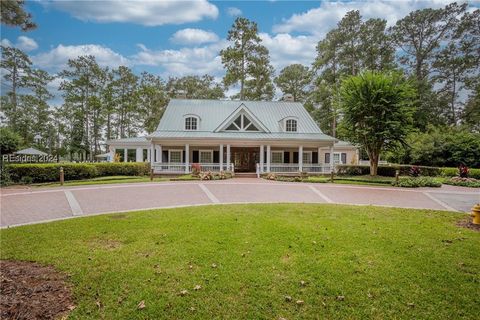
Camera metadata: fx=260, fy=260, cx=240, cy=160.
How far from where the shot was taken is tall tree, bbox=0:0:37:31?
6450 mm

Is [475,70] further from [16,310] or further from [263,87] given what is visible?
[16,310]

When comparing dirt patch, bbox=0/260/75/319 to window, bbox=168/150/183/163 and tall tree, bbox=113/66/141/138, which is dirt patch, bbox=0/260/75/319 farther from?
tall tree, bbox=113/66/141/138

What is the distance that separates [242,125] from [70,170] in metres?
13.4

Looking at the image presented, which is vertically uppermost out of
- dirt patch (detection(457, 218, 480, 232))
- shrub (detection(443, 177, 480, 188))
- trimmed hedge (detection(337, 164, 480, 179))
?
trimmed hedge (detection(337, 164, 480, 179))

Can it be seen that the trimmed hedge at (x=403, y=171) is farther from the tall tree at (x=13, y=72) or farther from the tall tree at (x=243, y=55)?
the tall tree at (x=13, y=72)

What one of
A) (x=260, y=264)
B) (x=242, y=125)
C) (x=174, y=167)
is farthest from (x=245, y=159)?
(x=260, y=264)

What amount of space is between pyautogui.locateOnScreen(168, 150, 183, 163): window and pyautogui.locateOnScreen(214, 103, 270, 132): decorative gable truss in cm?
458

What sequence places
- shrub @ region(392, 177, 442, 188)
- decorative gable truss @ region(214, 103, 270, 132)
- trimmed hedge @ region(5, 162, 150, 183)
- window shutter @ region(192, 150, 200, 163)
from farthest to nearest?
window shutter @ region(192, 150, 200, 163) < decorative gable truss @ region(214, 103, 270, 132) < trimmed hedge @ region(5, 162, 150, 183) < shrub @ region(392, 177, 442, 188)

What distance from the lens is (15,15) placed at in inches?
265

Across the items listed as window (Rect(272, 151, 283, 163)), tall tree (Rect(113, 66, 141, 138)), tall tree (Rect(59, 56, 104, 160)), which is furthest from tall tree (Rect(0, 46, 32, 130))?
window (Rect(272, 151, 283, 163))

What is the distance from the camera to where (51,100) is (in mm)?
40719

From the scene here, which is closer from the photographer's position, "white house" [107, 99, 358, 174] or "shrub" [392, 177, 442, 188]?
"shrub" [392, 177, 442, 188]

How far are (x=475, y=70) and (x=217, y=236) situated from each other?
40.3m

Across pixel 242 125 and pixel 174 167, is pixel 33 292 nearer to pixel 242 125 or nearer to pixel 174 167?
pixel 174 167
